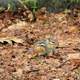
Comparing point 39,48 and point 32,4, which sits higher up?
point 32,4

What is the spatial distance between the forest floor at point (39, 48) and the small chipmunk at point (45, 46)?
1.2 inches

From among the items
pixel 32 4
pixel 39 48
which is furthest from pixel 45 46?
pixel 32 4

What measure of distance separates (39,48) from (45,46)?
10 cm

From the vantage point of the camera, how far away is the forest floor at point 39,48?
4.04 m

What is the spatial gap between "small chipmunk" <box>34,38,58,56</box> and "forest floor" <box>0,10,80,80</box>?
0.10ft

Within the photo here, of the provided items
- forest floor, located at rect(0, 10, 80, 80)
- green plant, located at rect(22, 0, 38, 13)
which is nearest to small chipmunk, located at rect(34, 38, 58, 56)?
forest floor, located at rect(0, 10, 80, 80)

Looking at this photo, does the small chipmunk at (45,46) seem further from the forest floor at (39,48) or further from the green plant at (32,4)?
the green plant at (32,4)

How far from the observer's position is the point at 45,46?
463 centimetres

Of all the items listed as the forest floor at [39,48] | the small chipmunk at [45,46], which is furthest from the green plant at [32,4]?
the small chipmunk at [45,46]

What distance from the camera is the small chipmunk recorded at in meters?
4.52

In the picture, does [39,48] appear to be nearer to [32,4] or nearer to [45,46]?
[45,46]

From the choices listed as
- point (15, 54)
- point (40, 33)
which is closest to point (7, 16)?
point (40, 33)

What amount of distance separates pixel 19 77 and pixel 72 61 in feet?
2.78

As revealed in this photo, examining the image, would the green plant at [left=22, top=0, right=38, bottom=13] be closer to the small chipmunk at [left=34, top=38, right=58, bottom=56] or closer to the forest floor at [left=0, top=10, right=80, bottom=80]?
the forest floor at [left=0, top=10, right=80, bottom=80]
